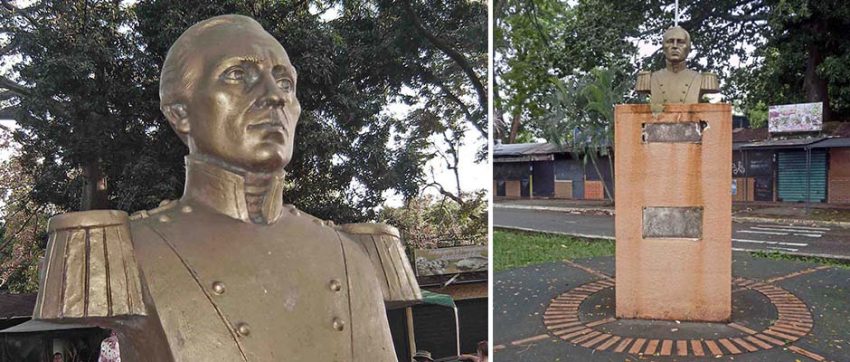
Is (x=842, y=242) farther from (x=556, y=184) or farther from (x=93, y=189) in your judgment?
(x=93, y=189)

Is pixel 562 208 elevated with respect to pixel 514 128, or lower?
lower

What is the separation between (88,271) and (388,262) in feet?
2.58

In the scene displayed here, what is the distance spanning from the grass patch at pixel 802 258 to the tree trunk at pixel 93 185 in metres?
7.13

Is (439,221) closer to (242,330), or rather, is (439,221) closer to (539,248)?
(539,248)

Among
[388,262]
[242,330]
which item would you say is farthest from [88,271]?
[388,262]

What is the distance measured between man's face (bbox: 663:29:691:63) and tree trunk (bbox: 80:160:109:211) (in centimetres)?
510

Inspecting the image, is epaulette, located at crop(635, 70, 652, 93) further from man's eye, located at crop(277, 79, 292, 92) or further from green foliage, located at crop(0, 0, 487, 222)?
man's eye, located at crop(277, 79, 292, 92)

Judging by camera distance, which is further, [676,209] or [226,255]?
[676,209]

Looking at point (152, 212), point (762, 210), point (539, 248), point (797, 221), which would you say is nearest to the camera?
point (152, 212)

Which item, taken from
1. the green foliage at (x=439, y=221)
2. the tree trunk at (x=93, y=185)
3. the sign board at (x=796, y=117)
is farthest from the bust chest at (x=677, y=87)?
the sign board at (x=796, y=117)

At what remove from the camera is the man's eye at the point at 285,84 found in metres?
1.57

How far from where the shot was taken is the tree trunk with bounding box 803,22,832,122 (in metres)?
10.8

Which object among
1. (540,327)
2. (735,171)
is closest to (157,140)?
(540,327)

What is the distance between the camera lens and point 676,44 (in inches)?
167
